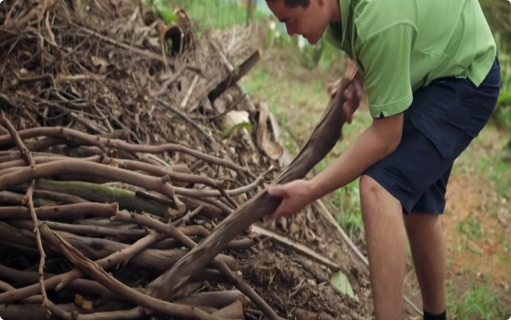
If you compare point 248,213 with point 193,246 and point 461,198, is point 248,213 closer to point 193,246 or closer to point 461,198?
point 193,246

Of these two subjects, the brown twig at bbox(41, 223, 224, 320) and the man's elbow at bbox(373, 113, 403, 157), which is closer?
the man's elbow at bbox(373, 113, 403, 157)

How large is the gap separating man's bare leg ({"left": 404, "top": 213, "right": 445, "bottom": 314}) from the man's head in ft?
3.42

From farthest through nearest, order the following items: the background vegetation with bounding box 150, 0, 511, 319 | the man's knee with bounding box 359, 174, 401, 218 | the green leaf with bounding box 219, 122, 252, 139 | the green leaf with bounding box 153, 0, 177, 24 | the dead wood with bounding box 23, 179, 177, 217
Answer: the green leaf with bounding box 153, 0, 177, 24 → the green leaf with bounding box 219, 122, 252, 139 → the background vegetation with bounding box 150, 0, 511, 319 → the dead wood with bounding box 23, 179, 177, 217 → the man's knee with bounding box 359, 174, 401, 218

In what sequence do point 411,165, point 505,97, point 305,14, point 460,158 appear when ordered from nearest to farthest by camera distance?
point 305,14, point 411,165, point 460,158, point 505,97

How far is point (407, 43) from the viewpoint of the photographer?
2.19 m

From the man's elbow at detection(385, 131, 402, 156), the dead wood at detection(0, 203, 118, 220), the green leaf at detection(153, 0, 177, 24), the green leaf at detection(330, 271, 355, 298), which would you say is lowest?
the green leaf at detection(330, 271, 355, 298)

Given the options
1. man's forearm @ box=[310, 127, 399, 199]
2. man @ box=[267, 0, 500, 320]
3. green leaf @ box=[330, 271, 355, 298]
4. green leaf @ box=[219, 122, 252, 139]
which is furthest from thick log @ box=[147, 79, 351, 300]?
green leaf @ box=[219, 122, 252, 139]

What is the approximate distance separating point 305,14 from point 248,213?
831mm

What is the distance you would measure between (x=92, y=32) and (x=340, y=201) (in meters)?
2.02

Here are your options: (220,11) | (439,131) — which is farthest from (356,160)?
(220,11)

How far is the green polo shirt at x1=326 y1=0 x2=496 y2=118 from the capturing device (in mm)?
2168

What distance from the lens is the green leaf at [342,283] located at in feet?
11.8

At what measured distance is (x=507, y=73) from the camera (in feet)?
26.3

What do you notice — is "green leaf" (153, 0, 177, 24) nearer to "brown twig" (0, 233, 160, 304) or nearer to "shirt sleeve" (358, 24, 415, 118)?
"brown twig" (0, 233, 160, 304)
